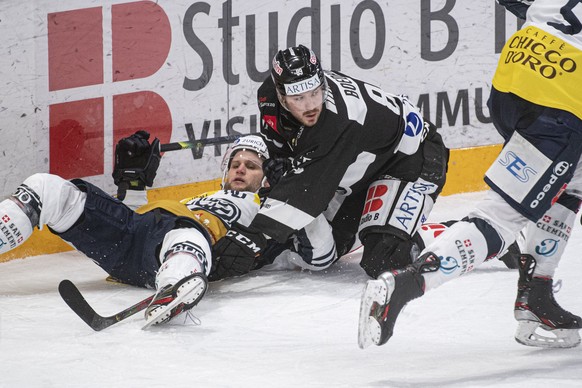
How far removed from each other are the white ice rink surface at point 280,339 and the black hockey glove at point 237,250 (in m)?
0.10

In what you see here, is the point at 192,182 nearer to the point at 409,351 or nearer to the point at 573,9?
the point at 409,351

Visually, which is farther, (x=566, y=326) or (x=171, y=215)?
(x=171, y=215)

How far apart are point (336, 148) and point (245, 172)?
73cm

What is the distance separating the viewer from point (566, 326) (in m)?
2.97

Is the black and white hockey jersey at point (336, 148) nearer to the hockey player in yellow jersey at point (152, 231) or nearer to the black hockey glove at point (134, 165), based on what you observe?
the hockey player in yellow jersey at point (152, 231)

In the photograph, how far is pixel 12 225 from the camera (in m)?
3.56

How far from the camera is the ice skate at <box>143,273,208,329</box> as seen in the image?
3.24 m

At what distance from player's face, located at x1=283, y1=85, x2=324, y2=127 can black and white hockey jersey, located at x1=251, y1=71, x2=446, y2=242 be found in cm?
2

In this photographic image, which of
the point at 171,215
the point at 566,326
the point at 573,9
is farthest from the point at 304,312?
the point at 573,9

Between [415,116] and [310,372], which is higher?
[415,116]

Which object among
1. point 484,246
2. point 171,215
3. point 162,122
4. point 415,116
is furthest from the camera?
point 162,122

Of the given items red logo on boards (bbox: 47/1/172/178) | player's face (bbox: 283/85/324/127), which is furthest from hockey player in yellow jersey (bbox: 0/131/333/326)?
red logo on boards (bbox: 47/1/172/178)

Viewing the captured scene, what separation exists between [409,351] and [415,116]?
4.30 feet

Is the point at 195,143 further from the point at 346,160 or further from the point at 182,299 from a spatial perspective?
the point at 182,299
